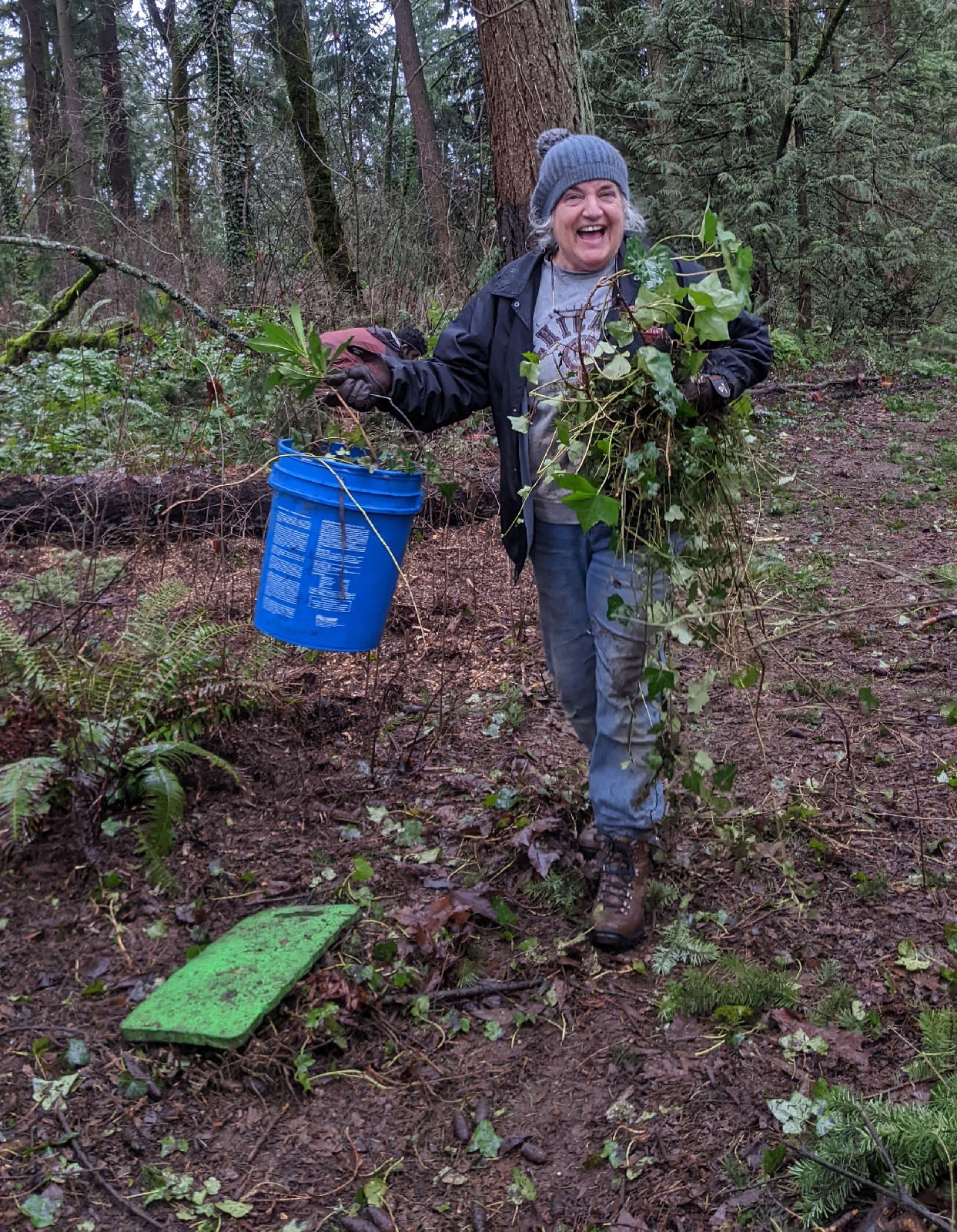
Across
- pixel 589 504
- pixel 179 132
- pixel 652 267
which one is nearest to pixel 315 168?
pixel 179 132

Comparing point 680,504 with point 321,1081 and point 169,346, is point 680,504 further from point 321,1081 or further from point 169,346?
point 169,346

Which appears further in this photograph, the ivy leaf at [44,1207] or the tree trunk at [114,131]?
the tree trunk at [114,131]

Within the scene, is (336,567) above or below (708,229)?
below

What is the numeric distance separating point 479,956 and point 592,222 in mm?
2189

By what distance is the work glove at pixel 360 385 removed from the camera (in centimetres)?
292

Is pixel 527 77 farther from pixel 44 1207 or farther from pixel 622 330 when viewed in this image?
pixel 44 1207

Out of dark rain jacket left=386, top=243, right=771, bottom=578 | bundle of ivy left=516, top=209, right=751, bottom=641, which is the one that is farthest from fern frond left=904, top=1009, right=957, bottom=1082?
dark rain jacket left=386, top=243, right=771, bottom=578

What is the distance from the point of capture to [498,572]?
19.7ft

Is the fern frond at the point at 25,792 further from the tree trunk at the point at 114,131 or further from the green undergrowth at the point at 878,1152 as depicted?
the tree trunk at the point at 114,131

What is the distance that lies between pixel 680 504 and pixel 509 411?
63 cm

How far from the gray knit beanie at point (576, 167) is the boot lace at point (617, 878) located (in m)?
1.96

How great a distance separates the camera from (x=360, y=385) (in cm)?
293

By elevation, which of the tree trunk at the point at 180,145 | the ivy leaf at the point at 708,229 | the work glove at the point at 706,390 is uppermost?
the tree trunk at the point at 180,145

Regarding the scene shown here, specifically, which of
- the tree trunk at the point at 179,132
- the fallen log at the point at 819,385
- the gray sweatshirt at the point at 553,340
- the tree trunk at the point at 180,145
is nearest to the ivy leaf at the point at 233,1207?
the gray sweatshirt at the point at 553,340
